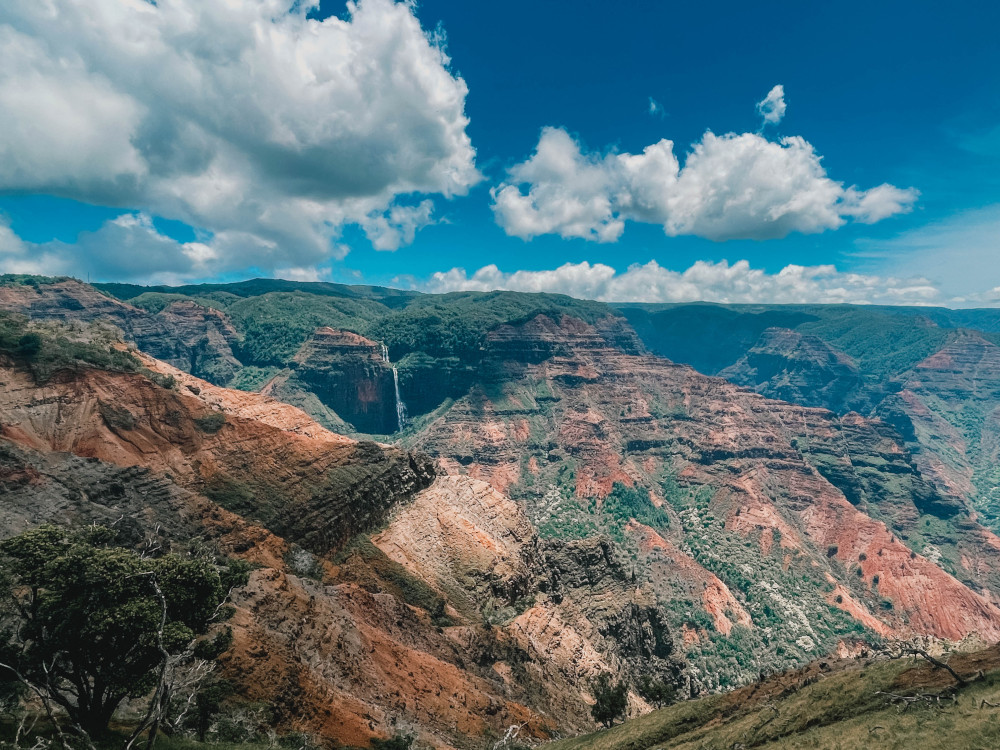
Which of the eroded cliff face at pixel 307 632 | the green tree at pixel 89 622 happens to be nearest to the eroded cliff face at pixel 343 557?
the eroded cliff face at pixel 307 632

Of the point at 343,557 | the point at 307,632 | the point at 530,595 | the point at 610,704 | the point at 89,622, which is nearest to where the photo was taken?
the point at 89,622

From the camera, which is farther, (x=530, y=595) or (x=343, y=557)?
(x=530, y=595)

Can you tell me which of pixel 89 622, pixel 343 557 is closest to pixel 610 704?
pixel 343 557

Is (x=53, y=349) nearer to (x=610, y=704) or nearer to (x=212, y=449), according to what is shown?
(x=212, y=449)

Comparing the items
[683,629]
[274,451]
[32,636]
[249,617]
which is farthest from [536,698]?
[683,629]

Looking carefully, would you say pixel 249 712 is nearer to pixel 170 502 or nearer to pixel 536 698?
pixel 170 502

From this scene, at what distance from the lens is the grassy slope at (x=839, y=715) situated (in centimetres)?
2541

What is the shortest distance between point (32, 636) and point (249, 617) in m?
22.7

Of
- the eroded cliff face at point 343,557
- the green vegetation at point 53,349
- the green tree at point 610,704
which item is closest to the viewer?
the eroded cliff face at point 343,557

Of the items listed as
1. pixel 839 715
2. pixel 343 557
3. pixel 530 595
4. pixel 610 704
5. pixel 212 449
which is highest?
pixel 212 449

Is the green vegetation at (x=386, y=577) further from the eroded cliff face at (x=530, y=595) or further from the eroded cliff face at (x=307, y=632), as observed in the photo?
the eroded cliff face at (x=530, y=595)

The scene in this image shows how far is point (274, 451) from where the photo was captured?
260 feet

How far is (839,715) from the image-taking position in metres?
30.6

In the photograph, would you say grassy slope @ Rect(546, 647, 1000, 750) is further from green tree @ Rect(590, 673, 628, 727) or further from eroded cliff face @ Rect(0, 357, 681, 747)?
eroded cliff face @ Rect(0, 357, 681, 747)
